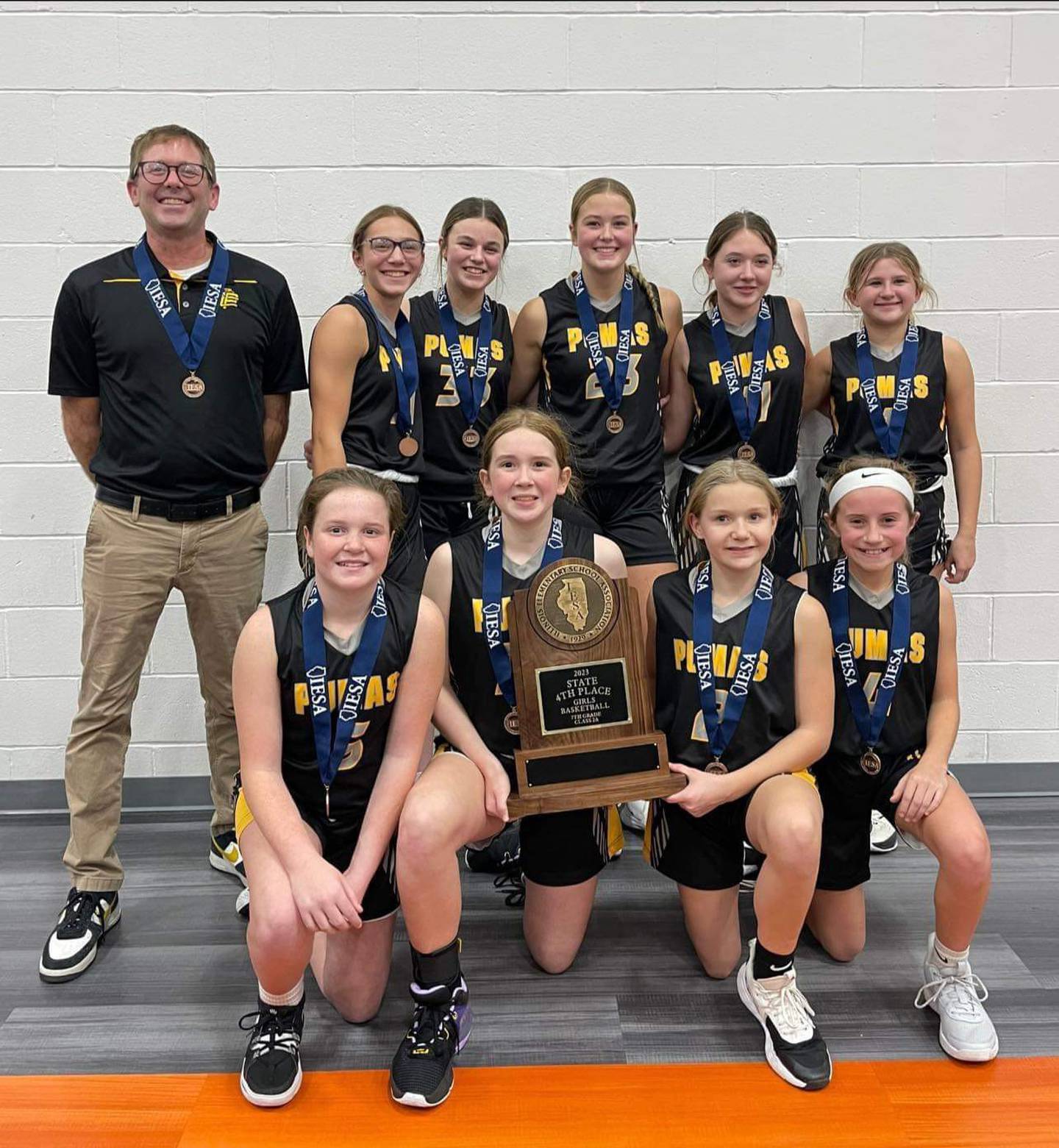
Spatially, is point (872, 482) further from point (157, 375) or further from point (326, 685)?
point (157, 375)

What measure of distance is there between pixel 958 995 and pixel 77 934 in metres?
2.13

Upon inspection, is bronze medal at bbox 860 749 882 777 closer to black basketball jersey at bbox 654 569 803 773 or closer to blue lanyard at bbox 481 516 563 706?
black basketball jersey at bbox 654 569 803 773

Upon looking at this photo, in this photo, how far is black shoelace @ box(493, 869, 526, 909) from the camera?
111 inches

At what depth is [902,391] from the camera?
3.07m

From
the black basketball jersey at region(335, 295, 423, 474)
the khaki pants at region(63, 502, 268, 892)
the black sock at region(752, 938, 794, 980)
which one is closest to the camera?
the black sock at region(752, 938, 794, 980)

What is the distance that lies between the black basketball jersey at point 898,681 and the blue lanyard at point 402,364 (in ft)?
4.36

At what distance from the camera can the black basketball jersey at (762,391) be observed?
3.04 metres

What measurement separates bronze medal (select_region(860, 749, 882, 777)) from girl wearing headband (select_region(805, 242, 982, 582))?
2.77ft

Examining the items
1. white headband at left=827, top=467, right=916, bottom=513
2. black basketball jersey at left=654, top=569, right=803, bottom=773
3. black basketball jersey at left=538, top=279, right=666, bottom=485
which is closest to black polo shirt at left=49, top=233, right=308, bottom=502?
black basketball jersey at left=538, top=279, right=666, bottom=485

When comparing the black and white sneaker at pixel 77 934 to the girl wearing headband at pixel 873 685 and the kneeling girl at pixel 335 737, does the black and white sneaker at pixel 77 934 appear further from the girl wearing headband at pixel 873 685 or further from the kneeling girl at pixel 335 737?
the girl wearing headband at pixel 873 685

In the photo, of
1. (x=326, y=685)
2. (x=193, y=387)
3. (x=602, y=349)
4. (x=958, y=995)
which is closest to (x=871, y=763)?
(x=958, y=995)

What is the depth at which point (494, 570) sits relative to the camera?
7.95 ft

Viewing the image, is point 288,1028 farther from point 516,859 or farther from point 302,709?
point 516,859

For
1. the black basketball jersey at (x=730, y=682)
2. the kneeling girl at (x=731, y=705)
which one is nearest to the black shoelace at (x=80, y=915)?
the kneeling girl at (x=731, y=705)
